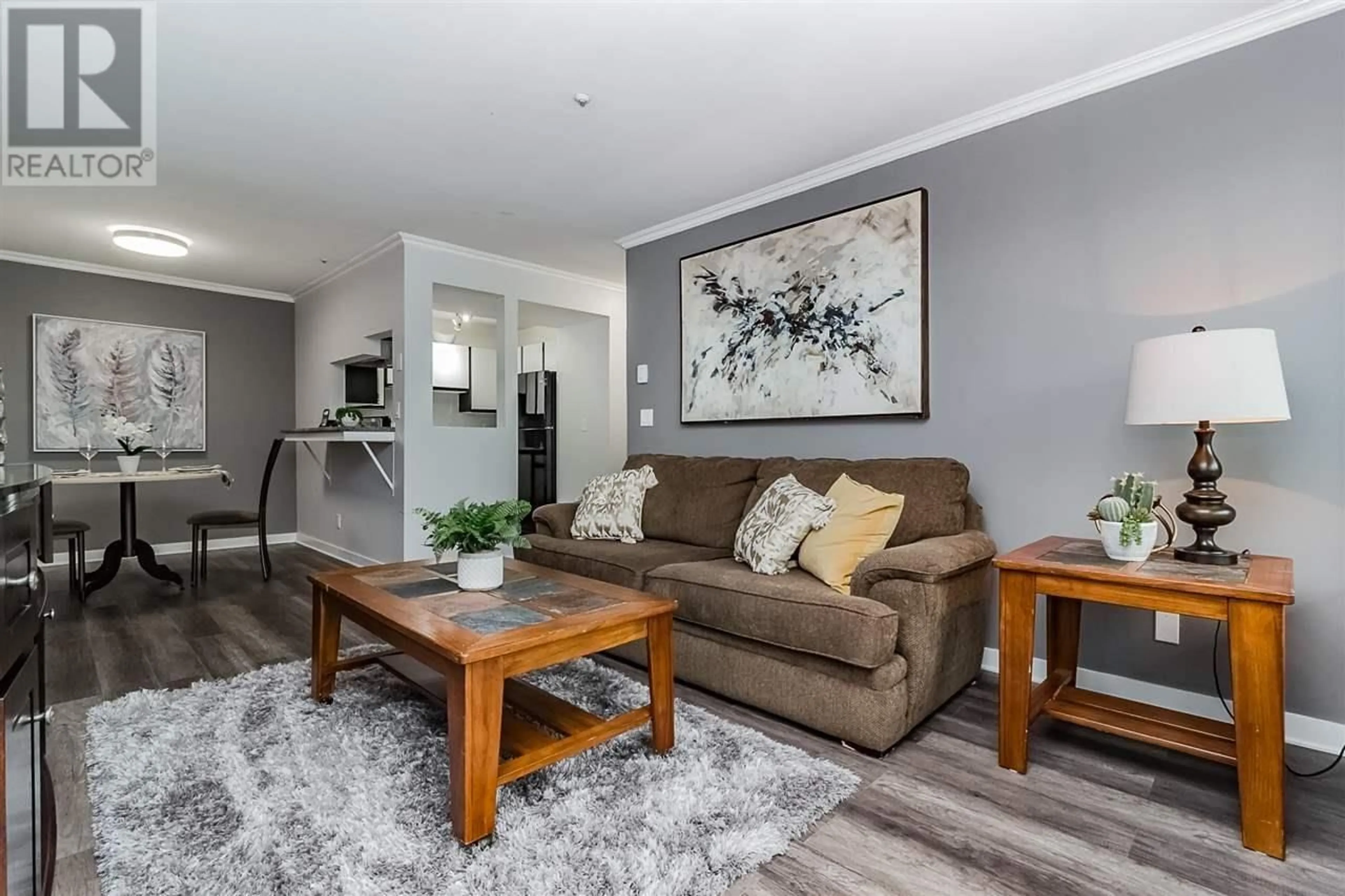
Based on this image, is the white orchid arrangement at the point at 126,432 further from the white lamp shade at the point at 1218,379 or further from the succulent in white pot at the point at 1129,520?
the white lamp shade at the point at 1218,379

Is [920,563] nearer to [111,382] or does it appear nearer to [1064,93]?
[1064,93]

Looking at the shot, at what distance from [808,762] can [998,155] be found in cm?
249

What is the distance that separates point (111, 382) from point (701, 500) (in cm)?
500

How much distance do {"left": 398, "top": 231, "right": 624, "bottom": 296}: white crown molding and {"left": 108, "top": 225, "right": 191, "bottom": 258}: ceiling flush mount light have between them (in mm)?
1525

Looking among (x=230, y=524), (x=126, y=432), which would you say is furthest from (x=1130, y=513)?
(x=126, y=432)

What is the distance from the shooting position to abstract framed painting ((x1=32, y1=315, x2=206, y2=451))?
482cm

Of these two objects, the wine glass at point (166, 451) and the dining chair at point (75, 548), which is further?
the wine glass at point (166, 451)

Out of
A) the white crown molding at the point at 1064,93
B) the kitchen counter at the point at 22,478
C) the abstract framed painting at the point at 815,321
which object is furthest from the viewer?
the abstract framed painting at the point at 815,321

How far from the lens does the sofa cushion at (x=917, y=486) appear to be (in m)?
2.53

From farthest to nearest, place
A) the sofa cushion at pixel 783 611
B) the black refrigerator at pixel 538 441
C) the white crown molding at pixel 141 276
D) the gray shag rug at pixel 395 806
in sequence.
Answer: the black refrigerator at pixel 538 441 → the white crown molding at pixel 141 276 → the sofa cushion at pixel 783 611 → the gray shag rug at pixel 395 806

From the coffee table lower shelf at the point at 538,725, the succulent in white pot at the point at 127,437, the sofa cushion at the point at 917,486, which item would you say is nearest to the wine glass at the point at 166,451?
the succulent in white pot at the point at 127,437

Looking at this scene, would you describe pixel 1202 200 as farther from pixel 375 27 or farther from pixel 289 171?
pixel 289 171

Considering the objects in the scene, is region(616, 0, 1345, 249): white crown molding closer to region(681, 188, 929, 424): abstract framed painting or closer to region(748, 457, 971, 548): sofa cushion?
region(681, 188, 929, 424): abstract framed painting

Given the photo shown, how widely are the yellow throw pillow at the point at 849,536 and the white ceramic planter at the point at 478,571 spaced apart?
113 centimetres
